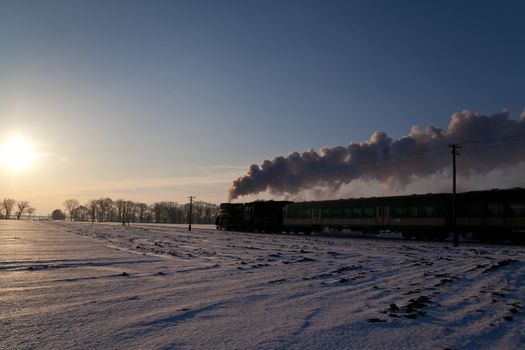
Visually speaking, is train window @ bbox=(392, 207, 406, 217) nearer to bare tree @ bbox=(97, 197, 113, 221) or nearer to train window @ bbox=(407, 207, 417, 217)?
train window @ bbox=(407, 207, 417, 217)

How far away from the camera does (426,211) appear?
3030 cm

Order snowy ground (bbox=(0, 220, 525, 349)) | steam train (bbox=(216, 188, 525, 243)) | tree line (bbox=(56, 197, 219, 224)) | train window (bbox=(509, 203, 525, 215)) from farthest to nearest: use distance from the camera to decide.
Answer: tree line (bbox=(56, 197, 219, 224))
steam train (bbox=(216, 188, 525, 243))
train window (bbox=(509, 203, 525, 215))
snowy ground (bbox=(0, 220, 525, 349))

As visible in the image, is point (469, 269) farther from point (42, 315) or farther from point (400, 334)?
point (42, 315)

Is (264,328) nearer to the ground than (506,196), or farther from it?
nearer to the ground

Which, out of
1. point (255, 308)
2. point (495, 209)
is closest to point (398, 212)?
point (495, 209)

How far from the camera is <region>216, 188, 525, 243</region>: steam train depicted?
82.9 feet

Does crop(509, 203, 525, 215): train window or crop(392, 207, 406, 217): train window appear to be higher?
crop(509, 203, 525, 215): train window

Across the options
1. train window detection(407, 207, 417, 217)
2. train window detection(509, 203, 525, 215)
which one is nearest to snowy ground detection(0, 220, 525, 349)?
train window detection(509, 203, 525, 215)

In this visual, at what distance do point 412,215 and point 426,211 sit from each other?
4.28ft

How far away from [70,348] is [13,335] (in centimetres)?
108

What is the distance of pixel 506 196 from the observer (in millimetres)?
25234

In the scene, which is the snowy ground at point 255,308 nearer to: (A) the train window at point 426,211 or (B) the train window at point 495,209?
(B) the train window at point 495,209

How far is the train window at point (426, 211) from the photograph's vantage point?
98.1 feet

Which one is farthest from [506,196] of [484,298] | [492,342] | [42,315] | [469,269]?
[42,315]
